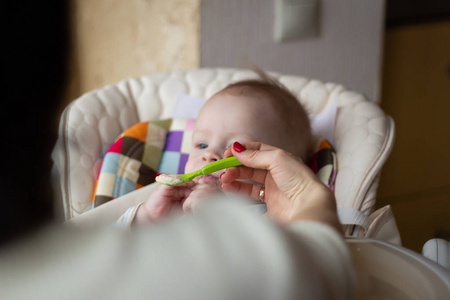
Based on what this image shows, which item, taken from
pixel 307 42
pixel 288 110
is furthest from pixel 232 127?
pixel 307 42

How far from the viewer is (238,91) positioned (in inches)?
31.3

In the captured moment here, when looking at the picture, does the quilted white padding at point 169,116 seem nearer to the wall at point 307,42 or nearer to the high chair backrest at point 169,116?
the high chair backrest at point 169,116

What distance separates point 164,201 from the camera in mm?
591

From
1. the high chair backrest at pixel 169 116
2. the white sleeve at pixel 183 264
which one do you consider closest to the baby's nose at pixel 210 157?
the high chair backrest at pixel 169 116

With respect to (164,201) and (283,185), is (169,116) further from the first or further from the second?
(283,185)

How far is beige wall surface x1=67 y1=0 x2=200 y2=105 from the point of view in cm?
126

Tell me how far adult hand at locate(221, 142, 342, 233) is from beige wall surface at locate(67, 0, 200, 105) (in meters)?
0.81

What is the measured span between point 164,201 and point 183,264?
396mm

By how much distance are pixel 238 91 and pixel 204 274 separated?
626 millimetres

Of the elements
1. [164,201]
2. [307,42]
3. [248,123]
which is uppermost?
[307,42]

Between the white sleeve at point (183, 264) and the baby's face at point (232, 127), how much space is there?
0.49 m

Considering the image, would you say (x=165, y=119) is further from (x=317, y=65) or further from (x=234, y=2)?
(x=317, y=65)

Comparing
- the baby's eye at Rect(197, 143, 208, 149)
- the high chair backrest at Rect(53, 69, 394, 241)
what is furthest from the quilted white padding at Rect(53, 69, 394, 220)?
the baby's eye at Rect(197, 143, 208, 149)

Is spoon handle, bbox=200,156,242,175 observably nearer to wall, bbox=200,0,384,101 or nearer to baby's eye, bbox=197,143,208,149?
baby's eye, bbox=197,143,208,149
